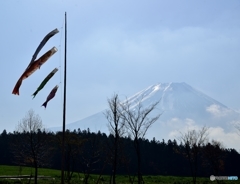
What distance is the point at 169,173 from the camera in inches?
2586

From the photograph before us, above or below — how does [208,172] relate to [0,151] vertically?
below

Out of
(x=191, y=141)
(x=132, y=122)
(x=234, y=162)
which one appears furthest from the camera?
(x=234, y=162)

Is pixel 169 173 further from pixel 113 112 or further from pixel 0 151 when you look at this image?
pixel 113 112

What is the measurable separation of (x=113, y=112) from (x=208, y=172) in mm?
51041

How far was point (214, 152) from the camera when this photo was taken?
29.1 m

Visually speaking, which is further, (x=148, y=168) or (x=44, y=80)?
(x=148, y=168)

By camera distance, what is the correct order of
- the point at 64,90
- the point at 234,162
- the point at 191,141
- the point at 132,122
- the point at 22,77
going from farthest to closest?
the point at 234,162
the point at 191,141
the point at 132,122
the point at 64,90
the point at 22,77

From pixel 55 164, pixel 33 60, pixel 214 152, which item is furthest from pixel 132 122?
pixel 55 164

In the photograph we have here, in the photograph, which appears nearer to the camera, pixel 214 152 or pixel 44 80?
pixel 44 80

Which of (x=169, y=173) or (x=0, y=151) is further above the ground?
(x=0, y=151)

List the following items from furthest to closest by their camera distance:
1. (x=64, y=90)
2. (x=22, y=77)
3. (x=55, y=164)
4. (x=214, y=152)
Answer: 1. (x=55, y=164)
2. (x=214, y=152)
3. (x=64, y=90)
4. (x=22, y=77)

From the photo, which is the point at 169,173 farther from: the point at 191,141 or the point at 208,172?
the point at 191,141

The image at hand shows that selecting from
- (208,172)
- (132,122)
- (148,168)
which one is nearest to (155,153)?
(148,168)

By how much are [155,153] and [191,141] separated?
1767 inches
